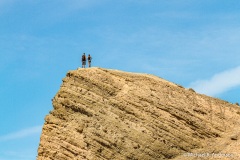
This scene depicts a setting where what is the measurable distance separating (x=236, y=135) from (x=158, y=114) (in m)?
7.38

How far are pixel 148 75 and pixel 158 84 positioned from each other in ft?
7.81

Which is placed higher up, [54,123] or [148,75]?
[148,75]

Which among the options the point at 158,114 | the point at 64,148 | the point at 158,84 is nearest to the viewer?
the point at 64,148

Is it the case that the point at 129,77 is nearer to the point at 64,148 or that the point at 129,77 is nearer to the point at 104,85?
the point at 104,85

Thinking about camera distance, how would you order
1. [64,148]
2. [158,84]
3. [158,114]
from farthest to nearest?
[158,84], [158,114], [64,148]

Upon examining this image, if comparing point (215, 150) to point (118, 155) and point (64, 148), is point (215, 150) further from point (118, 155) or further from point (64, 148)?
point (64, 148)

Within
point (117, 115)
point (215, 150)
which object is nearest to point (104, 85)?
point (117, 115)

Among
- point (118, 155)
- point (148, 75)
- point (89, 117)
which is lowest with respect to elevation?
point (118, 155)

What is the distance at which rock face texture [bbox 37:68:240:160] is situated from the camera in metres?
50.1

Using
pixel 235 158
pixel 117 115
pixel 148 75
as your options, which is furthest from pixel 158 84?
pixel 235 158

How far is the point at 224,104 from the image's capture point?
59344 mm

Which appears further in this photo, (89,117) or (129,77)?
(129,77)

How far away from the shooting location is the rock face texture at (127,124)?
50062 mm

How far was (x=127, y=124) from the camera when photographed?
51406 mm
